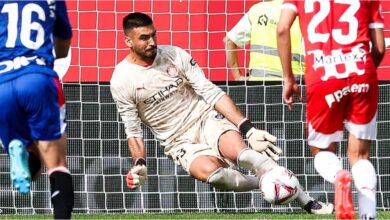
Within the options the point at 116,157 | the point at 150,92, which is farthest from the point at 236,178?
the point at 116,157

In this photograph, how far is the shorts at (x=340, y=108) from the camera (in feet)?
23.5

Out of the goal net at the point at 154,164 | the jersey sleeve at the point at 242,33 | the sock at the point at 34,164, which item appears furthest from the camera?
the jersey sleeve at the point at 242,33

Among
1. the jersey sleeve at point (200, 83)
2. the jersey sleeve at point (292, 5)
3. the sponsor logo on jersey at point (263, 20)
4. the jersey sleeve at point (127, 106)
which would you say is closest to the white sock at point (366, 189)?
the jersey sleeve at point (292, 5)

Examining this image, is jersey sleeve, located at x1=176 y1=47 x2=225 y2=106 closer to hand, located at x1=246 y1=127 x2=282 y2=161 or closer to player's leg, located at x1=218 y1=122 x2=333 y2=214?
player's leg, located at x1=218 y1=122 x2=333 y2=214

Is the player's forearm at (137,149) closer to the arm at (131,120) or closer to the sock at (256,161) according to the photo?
the arm at (131,120)

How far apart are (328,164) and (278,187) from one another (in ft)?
4.80

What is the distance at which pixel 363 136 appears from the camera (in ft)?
23.8

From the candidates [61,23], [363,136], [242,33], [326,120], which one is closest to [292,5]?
[326,120]

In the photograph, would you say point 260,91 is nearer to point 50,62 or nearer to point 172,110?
point 172,110

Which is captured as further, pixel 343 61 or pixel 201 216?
pixel 201 216

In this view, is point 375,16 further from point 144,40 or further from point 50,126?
point 144,40

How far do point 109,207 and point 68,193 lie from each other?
12.6 feet

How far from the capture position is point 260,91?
1072 centimetres

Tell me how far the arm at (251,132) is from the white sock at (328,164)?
1.21 meters
